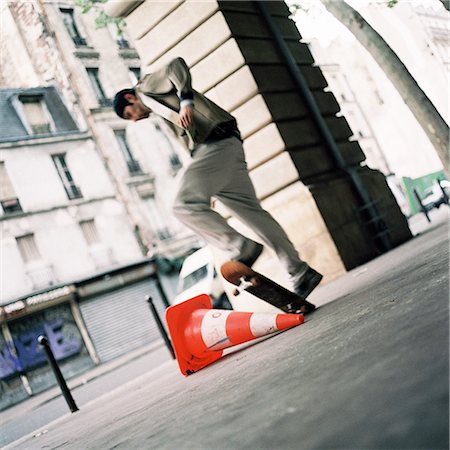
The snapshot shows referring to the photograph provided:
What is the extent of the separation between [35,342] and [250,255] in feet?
60.7

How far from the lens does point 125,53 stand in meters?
28.7

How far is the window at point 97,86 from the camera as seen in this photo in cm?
2675

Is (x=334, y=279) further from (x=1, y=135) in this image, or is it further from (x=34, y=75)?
(x=34, y=75)

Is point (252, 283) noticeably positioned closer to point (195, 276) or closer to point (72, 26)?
point (195, 276)

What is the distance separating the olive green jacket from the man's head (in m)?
0.07

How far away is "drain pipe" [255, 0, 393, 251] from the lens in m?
6.53

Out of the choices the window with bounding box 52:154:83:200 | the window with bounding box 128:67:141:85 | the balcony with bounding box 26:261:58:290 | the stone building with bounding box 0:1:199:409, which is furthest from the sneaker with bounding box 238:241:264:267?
the window with bounding box 128:67:141:85

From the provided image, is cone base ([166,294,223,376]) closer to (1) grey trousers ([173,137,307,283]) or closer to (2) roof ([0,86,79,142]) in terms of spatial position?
(1) grey trousers ([173,137,307,283])

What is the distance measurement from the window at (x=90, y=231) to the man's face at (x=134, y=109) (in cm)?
2010

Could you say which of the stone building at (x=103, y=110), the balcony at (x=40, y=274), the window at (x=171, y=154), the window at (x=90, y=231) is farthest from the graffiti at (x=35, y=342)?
the window at (x=171, y=154)

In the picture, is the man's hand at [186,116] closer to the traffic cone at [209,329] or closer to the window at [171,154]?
the traffic cone at [209,329]

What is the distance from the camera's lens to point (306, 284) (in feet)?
12.2

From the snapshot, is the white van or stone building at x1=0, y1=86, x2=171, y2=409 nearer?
the white van

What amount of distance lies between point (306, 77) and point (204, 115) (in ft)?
12.7
